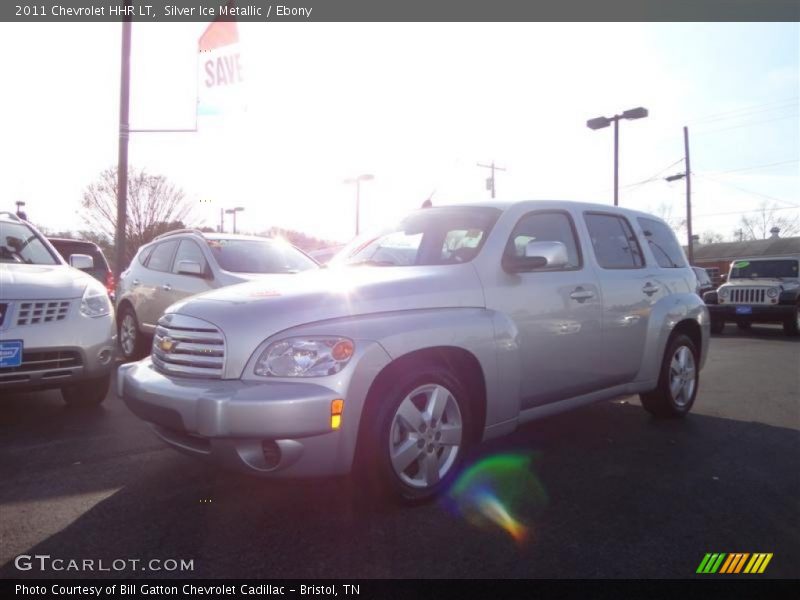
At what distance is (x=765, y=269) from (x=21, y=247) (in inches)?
625

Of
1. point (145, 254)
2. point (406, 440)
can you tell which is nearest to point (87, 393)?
point (406, 440)

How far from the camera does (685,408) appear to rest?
505cm

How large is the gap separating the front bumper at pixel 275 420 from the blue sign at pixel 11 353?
214 centimetres

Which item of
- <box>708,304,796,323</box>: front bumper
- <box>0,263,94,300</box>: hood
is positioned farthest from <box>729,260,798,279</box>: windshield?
<box>0,263,94,300</box>: hood

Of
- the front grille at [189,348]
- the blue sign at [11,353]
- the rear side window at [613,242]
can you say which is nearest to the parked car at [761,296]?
the rear side window at [613,242]

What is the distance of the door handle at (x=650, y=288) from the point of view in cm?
454

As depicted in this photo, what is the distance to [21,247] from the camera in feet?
18.0

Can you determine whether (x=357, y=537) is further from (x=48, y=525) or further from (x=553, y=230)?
(x=553, y=230)

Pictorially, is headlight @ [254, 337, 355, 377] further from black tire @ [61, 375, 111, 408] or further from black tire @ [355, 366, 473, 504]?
black tire @ [61, 375, 111, 408]

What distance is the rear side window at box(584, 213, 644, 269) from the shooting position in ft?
14.2

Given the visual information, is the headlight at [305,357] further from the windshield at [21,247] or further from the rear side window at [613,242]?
the windshield at [21,247]
